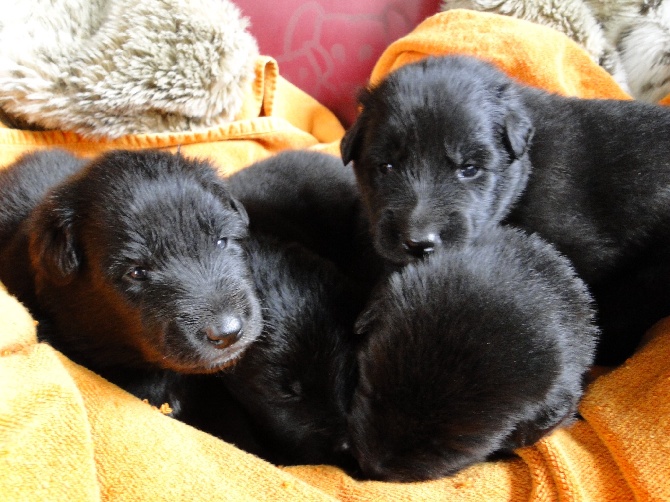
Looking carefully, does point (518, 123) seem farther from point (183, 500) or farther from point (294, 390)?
point (183, 500)

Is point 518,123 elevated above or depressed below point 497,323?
above

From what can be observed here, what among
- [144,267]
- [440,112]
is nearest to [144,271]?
[144,267]

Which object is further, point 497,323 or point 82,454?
point 497,323

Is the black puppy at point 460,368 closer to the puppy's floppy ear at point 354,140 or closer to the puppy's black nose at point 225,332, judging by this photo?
the puppy's black nose at point 225,332

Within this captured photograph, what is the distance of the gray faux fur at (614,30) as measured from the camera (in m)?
2.46

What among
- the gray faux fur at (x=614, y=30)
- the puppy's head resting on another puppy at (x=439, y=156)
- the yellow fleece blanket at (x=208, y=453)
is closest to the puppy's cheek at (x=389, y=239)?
the puppy's head resting on another puppy at (x=439, y=156)

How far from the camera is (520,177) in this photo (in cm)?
178

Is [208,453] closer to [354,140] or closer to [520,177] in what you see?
[354,140]

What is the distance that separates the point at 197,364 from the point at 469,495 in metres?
0.67

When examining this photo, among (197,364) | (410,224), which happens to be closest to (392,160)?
(410,224)

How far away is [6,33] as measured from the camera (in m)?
2.35

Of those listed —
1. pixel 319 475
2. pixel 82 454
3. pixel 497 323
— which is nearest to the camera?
pixel 82 454

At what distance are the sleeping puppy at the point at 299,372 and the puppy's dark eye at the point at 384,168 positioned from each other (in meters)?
0.42

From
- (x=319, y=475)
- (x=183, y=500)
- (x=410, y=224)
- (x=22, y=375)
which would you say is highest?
(x=410, y=224)
